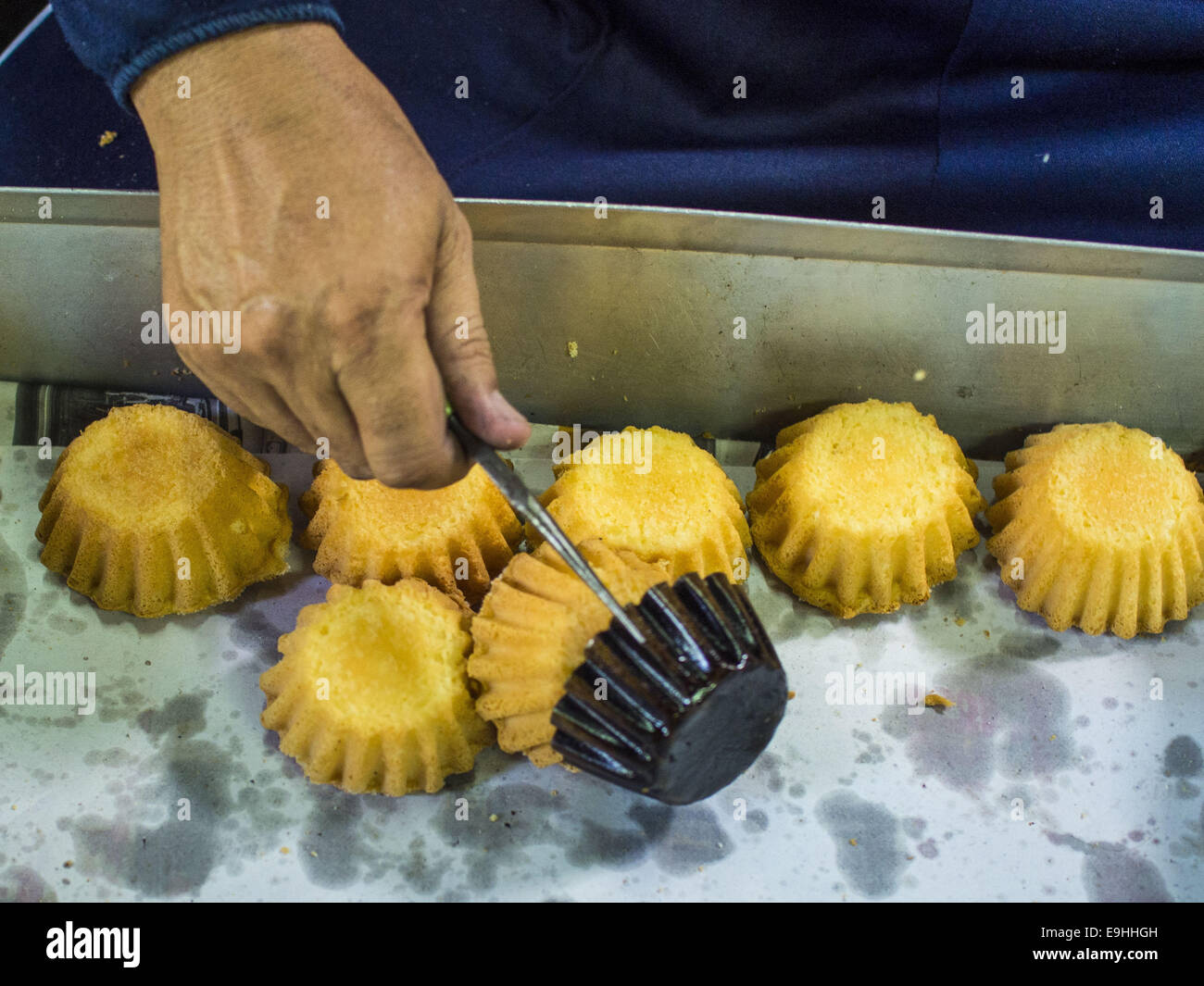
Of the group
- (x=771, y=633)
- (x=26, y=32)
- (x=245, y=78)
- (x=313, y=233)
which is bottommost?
(x=771, y=633)

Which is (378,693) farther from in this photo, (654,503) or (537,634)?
(654,503)

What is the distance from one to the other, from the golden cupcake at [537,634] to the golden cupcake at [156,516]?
521 mm

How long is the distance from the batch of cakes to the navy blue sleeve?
2.46ft

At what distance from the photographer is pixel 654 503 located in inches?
72.6

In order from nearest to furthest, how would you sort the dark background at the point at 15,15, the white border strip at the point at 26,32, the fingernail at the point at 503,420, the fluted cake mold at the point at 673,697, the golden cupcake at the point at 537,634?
the fingernail at the point at 503,420, the fluted cake mold at the point at 673,697, the golden cupcake at the point at 537,634, the white border strip at the point at 26,32, the dark background at the point at 15,15

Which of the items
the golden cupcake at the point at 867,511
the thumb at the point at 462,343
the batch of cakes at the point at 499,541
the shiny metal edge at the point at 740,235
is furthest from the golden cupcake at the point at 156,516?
the golden cupcake at the point at 867,511

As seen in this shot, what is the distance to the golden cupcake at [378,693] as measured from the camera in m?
1.60

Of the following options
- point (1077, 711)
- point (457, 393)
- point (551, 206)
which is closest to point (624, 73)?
point (551, 206)

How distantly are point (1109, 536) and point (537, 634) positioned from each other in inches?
42.2

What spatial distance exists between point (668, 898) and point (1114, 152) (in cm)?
154

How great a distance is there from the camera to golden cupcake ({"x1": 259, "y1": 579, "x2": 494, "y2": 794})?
1.60m

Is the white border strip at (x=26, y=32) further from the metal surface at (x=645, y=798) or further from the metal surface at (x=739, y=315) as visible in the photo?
the metal surface at (x=645, y=798)

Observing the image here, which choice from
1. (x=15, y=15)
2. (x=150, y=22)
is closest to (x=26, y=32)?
(x=15, y=15)

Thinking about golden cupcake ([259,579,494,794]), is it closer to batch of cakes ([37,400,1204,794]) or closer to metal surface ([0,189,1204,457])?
batch of cakes ([37,400,1204,794])
